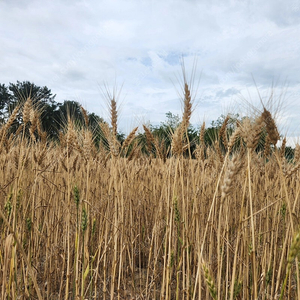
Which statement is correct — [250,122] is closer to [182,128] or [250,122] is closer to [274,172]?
[182,128]

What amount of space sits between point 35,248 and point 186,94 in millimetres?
1822

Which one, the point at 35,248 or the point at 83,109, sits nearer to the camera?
the point at 35,248

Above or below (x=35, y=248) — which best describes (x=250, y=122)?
above

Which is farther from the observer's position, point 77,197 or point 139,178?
point 139,178

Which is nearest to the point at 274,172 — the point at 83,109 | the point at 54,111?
the point at 83,109

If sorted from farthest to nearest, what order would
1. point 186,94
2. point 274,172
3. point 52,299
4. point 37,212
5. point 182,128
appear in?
point 274,172
point 37,212
point 52,299
point 186,94
point 182,128

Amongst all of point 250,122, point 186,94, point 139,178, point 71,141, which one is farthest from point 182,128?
point 139,178

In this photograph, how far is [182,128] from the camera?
1.78 meters

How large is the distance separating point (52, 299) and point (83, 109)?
178 cm

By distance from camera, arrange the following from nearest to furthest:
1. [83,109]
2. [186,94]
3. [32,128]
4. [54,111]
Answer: [186,94], [32,128], [83,109], [54,111]

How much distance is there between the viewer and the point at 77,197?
1597mm

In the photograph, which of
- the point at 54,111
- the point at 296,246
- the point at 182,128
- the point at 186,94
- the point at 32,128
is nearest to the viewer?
the point at 296,246

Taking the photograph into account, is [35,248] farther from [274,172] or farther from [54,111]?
[54,111]

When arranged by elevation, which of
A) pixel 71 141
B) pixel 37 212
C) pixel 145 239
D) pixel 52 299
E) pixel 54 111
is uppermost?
→ pixel 54 111
